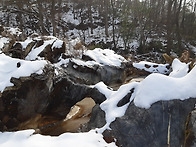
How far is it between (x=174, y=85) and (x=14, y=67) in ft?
12.1

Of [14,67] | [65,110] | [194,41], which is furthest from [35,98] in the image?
[194,41]

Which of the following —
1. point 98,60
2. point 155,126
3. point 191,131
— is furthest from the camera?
point 98,60

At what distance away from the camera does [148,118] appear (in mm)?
3664

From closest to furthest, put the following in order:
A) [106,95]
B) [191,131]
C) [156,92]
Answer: [191,131] → [156,92] → [106,95]

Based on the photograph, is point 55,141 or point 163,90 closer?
point 55,141

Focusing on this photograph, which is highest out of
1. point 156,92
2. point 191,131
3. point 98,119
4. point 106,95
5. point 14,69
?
point 14,69

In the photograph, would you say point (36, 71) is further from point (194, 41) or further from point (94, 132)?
point (194, 41)

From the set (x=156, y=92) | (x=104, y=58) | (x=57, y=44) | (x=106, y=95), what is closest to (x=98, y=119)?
(x=106, y=95)

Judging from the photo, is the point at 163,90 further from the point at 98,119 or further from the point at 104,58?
the point at 104,58

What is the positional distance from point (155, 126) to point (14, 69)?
343cm

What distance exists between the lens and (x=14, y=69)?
484 centimetres

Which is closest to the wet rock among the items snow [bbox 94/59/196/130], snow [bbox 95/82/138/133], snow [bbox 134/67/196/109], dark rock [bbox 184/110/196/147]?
snow [bbox 95/82/138/133]

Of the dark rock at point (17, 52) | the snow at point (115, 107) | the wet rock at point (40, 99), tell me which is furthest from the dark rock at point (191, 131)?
the dark rock at point (17, 52)

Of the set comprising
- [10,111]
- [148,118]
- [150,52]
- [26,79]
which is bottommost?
[150,52]
